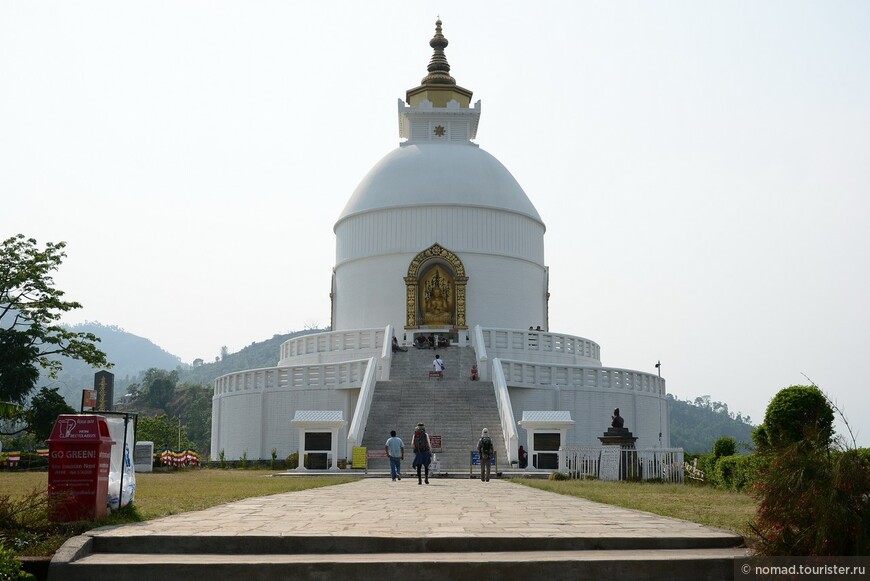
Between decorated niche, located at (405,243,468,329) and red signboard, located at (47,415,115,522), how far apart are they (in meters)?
26.3

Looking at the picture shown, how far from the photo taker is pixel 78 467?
9.15 m

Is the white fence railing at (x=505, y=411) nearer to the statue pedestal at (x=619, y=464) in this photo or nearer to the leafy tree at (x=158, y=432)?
the statue pedestal at (x=619, y=464)

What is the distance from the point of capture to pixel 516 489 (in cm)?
1605

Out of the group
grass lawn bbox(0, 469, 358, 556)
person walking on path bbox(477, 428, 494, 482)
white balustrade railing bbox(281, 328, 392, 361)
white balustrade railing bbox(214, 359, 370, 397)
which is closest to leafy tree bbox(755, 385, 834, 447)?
person walking on path bbox(477, 428, 494, 482)

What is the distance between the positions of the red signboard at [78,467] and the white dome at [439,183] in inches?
1111

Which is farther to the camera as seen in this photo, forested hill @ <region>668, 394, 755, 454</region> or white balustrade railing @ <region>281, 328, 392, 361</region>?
forested hill @ <region>668, 394, 755, 454</region>

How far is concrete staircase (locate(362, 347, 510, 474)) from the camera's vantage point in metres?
23.9

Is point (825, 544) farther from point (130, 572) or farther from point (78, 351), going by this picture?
point (78, 351)

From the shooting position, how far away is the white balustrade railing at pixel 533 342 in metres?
32.0

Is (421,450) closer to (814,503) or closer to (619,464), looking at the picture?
(619,464)

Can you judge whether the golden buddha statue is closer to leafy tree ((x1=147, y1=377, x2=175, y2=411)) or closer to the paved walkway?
the paved walkway

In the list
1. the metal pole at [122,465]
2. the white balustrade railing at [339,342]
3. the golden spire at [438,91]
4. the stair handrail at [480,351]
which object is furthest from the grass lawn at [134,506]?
the golden spire at [438,91]

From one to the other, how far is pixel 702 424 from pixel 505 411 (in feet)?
328

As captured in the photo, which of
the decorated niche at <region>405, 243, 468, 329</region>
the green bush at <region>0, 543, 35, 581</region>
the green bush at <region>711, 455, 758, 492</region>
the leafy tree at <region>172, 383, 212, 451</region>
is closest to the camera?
the green bush at <region>0, 543, 35, 581</region>
